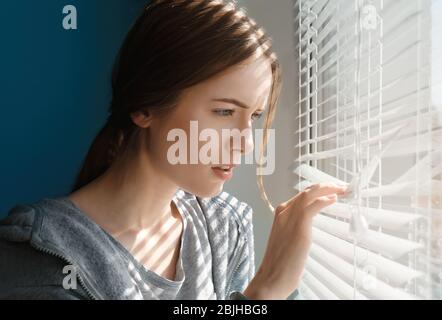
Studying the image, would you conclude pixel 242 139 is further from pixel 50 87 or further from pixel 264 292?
pixel 50 87

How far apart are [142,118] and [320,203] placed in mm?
288

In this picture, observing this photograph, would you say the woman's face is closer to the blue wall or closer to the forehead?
the forehead

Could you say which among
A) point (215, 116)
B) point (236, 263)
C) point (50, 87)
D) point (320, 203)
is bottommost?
point (236, 263)

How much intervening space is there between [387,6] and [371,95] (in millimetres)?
111

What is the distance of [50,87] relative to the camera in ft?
3.70

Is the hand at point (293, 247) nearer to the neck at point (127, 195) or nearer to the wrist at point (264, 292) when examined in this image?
the wrist at point (264, 292)

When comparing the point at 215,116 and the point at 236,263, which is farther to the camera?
the point at 236,263

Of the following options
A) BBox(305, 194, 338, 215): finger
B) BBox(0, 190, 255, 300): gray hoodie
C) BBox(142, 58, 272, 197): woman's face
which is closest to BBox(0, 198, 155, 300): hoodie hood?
BBox(0, 190, 255, 300): gray hoodie

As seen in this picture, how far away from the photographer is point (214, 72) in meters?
0.67

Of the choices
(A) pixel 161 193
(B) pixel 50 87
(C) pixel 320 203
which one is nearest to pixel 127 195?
(A) pixel 161 193

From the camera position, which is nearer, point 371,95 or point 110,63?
point 371,95

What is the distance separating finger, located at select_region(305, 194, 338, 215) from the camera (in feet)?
2.09
